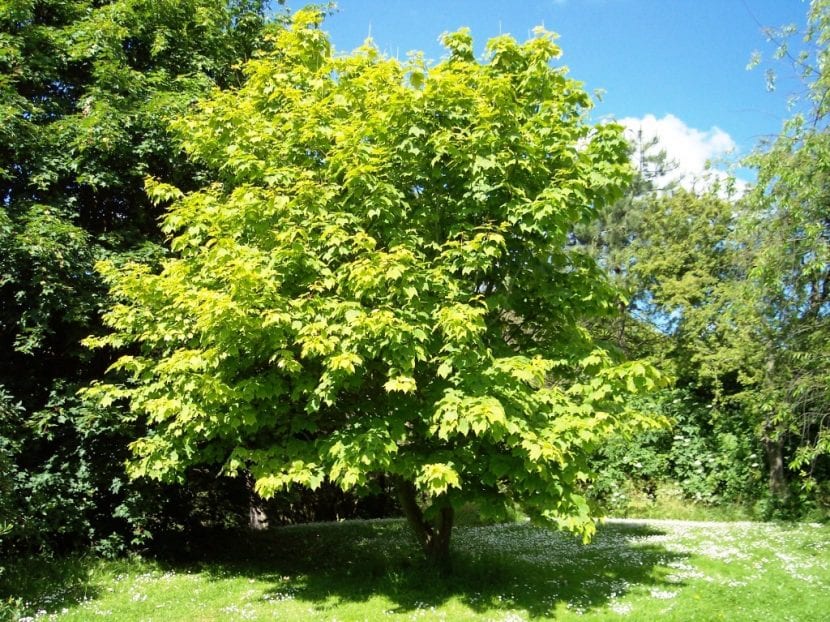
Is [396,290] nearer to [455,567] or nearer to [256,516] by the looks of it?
[455,567]

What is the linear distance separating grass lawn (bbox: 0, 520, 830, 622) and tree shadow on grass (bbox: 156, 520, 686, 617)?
0.08 ft

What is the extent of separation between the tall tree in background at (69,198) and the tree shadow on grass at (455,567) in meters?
2.48

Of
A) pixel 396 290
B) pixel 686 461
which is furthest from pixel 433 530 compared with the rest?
pixel 686 461

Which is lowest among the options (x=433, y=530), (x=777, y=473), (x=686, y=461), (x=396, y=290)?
(x=433, y=530)

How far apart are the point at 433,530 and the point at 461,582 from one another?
878mm

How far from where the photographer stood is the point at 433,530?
8344 mm

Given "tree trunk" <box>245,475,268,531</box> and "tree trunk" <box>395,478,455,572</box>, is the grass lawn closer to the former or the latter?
"tree trunk" <box>395,478,455,572</box>

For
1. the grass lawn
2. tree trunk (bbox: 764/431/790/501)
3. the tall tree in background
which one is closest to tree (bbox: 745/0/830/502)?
the grass lawn

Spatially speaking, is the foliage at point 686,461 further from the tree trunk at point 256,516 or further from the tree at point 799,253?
the tree trunk at point 256,516

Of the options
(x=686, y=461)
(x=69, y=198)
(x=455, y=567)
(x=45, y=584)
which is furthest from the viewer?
(x=686, y=461)

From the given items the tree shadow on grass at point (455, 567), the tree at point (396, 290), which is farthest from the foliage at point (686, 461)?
the tree at point (396, 290)

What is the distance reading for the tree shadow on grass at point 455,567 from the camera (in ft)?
23.5

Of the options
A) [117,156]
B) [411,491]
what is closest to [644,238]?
[411,491]

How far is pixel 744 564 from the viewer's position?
332 inches
